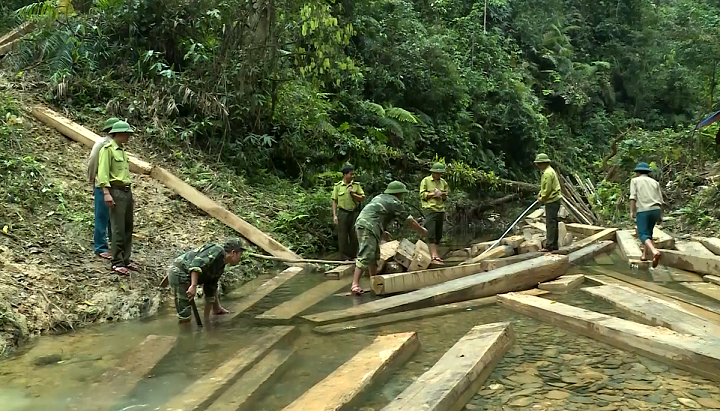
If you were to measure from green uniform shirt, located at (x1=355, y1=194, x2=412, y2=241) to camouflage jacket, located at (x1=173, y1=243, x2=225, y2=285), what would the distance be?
2.36m

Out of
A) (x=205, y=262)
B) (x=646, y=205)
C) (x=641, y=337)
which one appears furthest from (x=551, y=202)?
(x=205, y=262)

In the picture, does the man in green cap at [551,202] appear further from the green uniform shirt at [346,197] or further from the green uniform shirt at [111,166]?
the green uniform shirt at [111,166]

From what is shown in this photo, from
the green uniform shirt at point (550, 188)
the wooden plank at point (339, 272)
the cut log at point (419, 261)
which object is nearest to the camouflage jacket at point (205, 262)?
the wooden plank at point (339, 272)

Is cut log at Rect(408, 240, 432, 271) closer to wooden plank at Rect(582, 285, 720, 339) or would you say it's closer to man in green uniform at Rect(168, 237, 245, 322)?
wooden plank at Rect(582, 285, 720, 339)

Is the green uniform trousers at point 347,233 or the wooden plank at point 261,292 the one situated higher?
the green uniform trousers at point 347,233

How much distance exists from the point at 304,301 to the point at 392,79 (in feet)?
42.4

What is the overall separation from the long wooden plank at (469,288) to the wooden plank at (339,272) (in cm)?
178

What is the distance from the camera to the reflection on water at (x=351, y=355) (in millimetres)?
4281

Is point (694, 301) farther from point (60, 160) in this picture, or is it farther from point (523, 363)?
point (60, 160)

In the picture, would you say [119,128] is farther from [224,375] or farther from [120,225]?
[224,375]

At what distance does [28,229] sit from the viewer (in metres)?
7.22

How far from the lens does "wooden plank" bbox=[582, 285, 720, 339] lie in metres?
5.36

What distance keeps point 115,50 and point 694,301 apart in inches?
487

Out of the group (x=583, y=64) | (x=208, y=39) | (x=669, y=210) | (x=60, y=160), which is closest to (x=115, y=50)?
(x=208, y=39)
